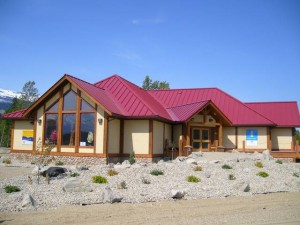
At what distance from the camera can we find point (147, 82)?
60062 millimetres

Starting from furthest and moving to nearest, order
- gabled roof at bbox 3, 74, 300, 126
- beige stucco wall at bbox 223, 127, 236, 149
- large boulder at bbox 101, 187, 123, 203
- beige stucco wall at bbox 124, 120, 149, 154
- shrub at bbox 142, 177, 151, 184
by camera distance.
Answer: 1. beige stucco wall at bbox 223, 127, 236, 149
2. beige stucco wall at bbox 124, 120, 149, 154
3. gabled roof at bbox 3, 74, 300, 126
4. shrub at bbox 142, 177, 151, 184
5. large boulder at bbox 101, 187, 123, 203

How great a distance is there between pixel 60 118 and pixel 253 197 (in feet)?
41.7

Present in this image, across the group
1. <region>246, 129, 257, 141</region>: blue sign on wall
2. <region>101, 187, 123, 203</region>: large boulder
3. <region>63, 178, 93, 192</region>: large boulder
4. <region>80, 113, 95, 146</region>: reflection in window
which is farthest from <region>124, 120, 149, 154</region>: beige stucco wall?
<region>246, 129, 257, 141</region>: blue sign on wall

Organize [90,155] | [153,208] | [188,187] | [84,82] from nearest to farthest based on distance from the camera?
1. [153,208]
2. [188,187]
3. [90,155]
4. [84,82]

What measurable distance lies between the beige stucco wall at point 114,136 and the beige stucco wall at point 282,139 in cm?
1558

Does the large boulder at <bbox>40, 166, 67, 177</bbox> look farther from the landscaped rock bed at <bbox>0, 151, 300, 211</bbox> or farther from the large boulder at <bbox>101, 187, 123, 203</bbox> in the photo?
the large boulder at <bbox>101, 187, 123, 203</bbox>

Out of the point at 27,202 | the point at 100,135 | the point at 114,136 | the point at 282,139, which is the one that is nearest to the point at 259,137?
the point at 282,139

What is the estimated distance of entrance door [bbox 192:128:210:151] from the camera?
2556cm

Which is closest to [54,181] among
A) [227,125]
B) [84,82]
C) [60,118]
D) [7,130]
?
[60,118]

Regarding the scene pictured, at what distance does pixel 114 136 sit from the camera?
798 inches

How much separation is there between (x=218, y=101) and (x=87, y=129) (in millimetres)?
14591

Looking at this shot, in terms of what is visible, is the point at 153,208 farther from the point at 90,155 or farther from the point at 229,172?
the point at 90,155

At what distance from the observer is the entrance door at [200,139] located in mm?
25562

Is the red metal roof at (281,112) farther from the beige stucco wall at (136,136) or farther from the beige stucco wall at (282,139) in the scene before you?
the beige stucco wall at (136,136)
